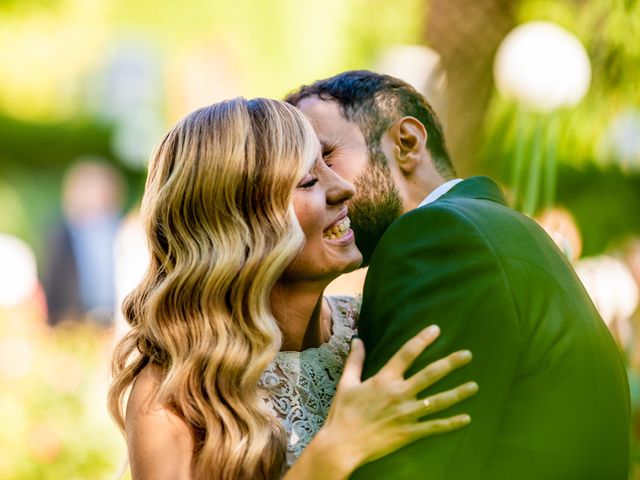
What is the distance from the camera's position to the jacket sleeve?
83.6 inches

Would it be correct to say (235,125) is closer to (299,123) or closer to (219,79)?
(299,123)

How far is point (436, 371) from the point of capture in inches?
83.6

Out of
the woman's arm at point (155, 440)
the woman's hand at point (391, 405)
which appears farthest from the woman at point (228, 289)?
the woman's hand at point (391, 405)

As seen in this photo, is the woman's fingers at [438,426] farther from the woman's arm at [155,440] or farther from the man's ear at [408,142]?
the man's ear at [408,142]

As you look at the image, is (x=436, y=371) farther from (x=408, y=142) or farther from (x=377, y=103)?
(x=377, y=103)

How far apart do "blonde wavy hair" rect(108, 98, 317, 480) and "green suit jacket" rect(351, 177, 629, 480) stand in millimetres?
390

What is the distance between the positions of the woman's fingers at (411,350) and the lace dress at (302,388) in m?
Result: 0.58

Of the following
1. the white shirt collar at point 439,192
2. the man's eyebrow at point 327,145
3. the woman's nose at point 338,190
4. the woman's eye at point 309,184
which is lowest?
the white shirt collar at point 439,192

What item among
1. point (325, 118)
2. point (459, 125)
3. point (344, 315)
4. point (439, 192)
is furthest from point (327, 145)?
point (459, 125)

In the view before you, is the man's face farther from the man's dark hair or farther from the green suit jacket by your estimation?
the green suit jacket

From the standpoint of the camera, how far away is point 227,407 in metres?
2.59

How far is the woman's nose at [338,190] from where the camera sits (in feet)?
9.12

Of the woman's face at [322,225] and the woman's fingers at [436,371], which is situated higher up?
the woman's face at [322,225]

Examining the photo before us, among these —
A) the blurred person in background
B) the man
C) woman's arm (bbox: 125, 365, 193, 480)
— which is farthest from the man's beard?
the blurred person in background
